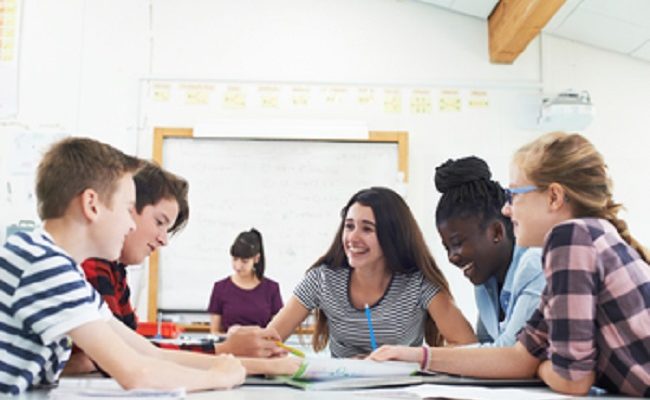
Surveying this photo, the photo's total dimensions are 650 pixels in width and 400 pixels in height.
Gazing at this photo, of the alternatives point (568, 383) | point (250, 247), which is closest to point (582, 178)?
point (568, 383)

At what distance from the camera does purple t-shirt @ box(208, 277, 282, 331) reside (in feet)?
12.1

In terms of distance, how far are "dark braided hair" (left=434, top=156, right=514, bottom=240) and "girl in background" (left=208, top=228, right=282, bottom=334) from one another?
1.94m

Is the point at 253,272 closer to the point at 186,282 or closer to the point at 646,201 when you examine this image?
the point at 186,282

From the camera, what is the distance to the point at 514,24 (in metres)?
3.73

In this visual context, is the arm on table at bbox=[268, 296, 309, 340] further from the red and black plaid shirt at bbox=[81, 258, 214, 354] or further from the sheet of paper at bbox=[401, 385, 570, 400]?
the sheet of paper at bbox=[401, 385, 570, 400]

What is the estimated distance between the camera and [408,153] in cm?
414

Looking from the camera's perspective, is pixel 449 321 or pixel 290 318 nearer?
pixel 449 321

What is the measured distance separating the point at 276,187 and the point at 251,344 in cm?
252

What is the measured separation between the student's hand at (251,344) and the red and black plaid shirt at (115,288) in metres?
0.08

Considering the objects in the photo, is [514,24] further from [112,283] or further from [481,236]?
[112,283]

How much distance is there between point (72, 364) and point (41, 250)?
0.43m

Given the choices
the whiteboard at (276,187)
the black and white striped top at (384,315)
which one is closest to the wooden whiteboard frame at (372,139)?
the whiteboard at (276,187)

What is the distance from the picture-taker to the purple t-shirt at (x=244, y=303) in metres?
3.69

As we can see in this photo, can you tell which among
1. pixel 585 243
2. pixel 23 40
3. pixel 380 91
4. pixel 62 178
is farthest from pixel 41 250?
pixel 23 40
